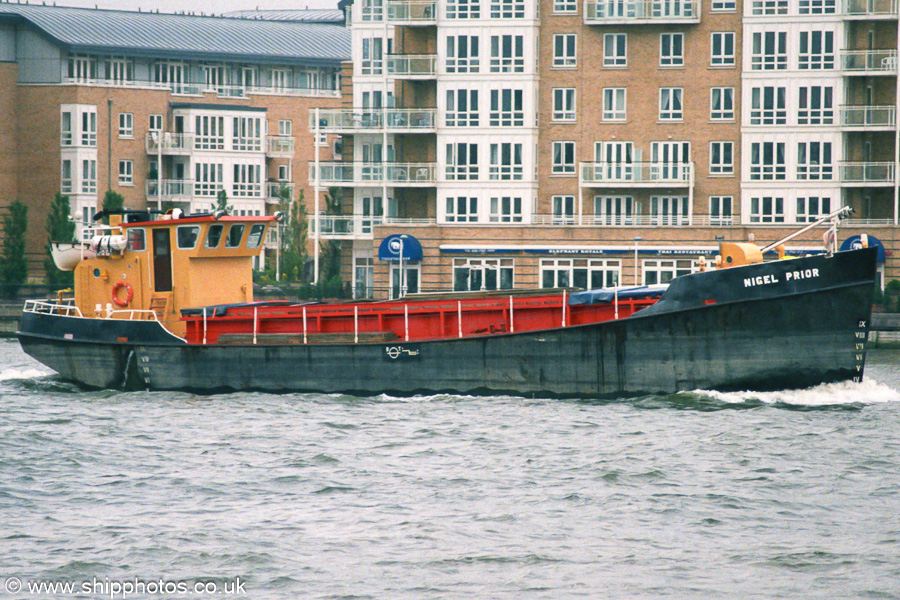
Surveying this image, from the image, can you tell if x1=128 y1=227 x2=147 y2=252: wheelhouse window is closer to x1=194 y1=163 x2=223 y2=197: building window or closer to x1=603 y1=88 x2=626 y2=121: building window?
x1=603 y1=88 x2=626 y2=121: building window

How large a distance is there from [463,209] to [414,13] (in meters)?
11.0

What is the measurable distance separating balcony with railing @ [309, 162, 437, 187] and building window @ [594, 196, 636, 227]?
9.04 meters

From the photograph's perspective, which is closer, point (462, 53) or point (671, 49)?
point (671, 49)

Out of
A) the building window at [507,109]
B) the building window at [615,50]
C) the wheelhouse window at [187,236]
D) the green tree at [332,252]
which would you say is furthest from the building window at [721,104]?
the wheelhouse window at [187,236]

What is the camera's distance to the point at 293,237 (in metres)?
83.4

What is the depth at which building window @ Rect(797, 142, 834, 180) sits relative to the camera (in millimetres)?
62500

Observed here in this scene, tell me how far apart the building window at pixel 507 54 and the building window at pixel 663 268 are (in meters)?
12.5

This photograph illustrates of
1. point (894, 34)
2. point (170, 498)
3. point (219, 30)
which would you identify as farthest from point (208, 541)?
point (219, 30)

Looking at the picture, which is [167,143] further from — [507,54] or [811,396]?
[811,396]

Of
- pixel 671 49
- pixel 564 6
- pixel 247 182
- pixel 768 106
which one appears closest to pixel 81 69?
pixel 247 182

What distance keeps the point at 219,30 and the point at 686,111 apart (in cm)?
5052

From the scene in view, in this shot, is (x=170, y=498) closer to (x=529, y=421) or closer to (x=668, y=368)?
(x=529, y=421)

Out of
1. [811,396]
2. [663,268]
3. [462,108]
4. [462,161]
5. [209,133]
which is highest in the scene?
[209,133]

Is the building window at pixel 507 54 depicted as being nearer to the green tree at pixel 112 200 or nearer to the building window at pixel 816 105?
the building window at pixel 816 105
